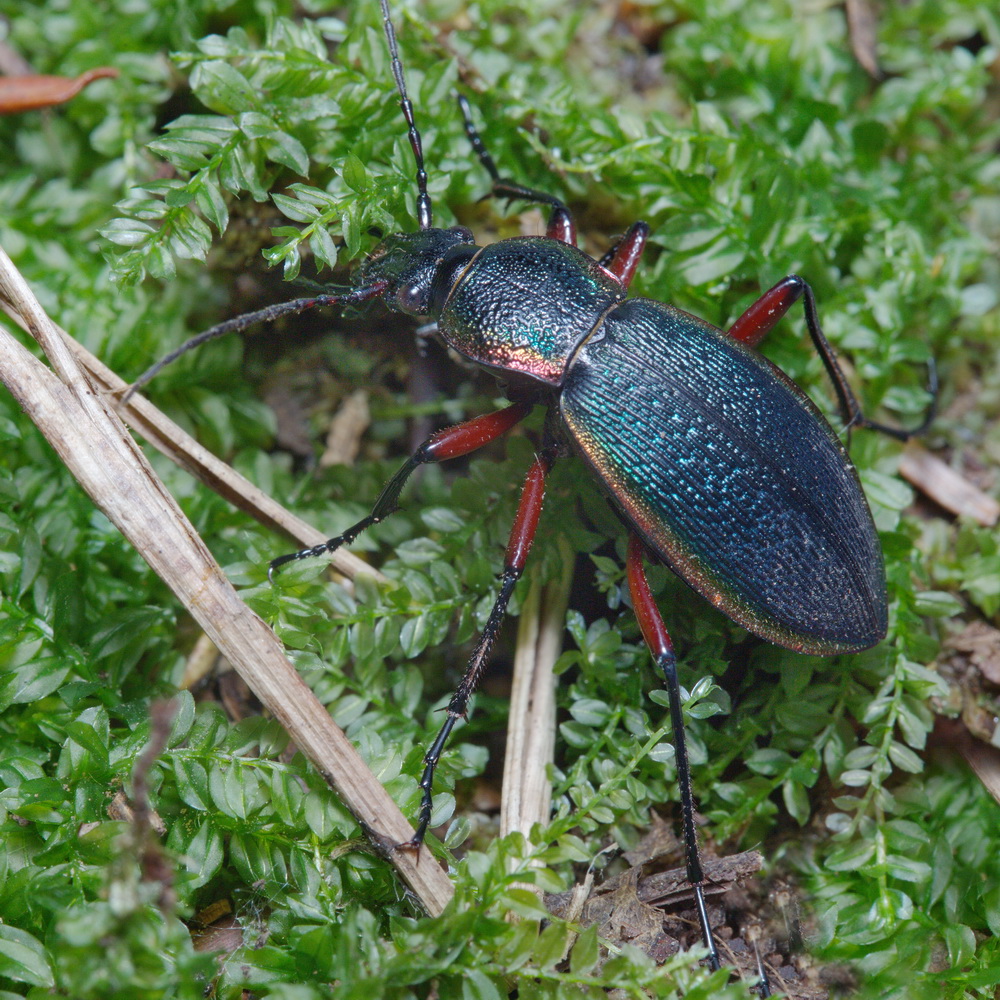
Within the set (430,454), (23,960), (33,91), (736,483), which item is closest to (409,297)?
(430,454)

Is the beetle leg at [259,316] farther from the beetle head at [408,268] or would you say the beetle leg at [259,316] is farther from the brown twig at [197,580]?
the brown twig at [197,580]

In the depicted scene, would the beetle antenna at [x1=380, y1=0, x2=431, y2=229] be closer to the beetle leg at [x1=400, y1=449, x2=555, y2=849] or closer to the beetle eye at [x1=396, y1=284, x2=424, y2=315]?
the beetle eye at [x1=396, y1=284, x2=424, y2=315]

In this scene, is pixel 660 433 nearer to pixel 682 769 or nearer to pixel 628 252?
pixel 628 252

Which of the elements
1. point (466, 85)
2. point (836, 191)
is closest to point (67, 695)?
point (466, 85)

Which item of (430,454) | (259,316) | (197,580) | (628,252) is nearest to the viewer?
(197,580)

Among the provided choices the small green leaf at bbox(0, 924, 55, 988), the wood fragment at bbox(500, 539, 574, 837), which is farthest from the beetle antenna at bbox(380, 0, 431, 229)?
the small green leaf at bbox(0, 924, 55, 988)

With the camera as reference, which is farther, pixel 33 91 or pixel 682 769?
pixel 33 91
